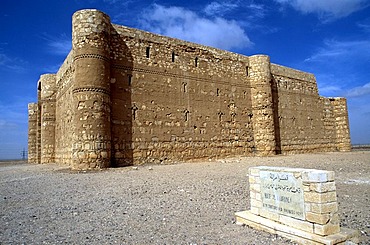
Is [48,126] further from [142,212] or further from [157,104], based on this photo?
[142,212]

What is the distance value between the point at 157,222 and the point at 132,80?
11.2 meters

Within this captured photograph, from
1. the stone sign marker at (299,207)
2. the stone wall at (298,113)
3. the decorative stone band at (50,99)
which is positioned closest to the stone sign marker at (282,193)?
the stone sign marker at (299,207)

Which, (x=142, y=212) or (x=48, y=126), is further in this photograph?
(x=48, y=126)

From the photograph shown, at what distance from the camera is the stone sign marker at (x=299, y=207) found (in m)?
3.51

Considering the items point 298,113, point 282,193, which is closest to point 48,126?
point 298,113

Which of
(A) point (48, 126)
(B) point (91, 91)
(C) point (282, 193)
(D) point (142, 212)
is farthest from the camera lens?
(A) point (48, 126)

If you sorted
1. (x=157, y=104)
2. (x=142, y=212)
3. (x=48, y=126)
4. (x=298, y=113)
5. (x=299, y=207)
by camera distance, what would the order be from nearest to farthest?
(x=299, y=207) → (x=142, y=212) → (x=157, y=104) → (x=48, y=126) → (x=298, y=113)

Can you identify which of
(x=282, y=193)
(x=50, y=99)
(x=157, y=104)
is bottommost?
(x=282, y=193)

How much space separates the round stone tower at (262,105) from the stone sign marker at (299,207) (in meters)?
15.6

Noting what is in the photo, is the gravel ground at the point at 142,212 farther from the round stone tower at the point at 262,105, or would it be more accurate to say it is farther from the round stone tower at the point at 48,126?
the round stone tower at the point at 48,126

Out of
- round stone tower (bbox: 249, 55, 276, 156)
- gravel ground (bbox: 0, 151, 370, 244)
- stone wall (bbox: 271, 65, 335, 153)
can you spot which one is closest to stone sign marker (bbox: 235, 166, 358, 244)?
gravel ground (bbox: 0, 151, 370, 244)

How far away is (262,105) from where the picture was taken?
64.4ft

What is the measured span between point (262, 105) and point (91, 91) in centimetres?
1187

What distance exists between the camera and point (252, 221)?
4387 mm
